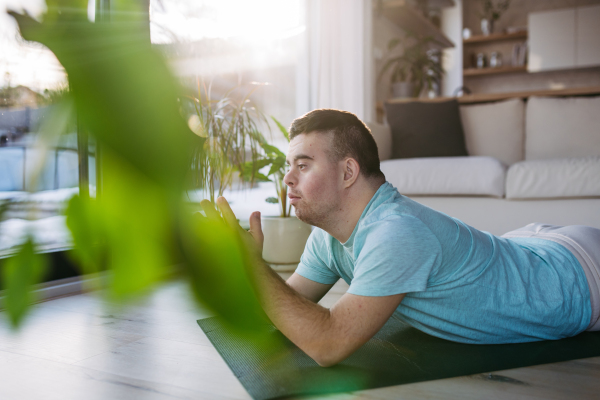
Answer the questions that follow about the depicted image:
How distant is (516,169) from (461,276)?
4.71 ft

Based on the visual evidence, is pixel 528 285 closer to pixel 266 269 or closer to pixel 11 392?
pixel 266 269

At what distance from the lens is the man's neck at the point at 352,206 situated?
1.13 meters

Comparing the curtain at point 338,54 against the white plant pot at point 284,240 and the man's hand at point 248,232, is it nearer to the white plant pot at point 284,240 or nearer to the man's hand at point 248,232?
the white plant pot at point 284,240

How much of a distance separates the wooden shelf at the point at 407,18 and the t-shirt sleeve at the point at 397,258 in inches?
131

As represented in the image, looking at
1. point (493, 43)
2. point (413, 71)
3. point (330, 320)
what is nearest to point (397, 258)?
point (330, 320)

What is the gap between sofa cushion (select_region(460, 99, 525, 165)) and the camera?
10.1ft

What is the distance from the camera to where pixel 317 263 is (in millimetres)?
1370

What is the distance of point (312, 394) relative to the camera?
95 cm

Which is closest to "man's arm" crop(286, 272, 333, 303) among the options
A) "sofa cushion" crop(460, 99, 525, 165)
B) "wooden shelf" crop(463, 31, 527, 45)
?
"sofa cushion" crop(460, 99, 525, 165)

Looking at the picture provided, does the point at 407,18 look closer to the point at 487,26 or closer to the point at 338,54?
the point at 338,54

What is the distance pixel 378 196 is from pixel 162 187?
0.95 meters

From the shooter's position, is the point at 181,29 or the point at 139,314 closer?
the point at 181,29

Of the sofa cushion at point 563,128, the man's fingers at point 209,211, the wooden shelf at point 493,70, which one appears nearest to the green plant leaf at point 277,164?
the sofa cushion at point 563,128

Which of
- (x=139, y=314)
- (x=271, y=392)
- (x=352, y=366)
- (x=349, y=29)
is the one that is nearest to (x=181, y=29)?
(x=271, y=392)
